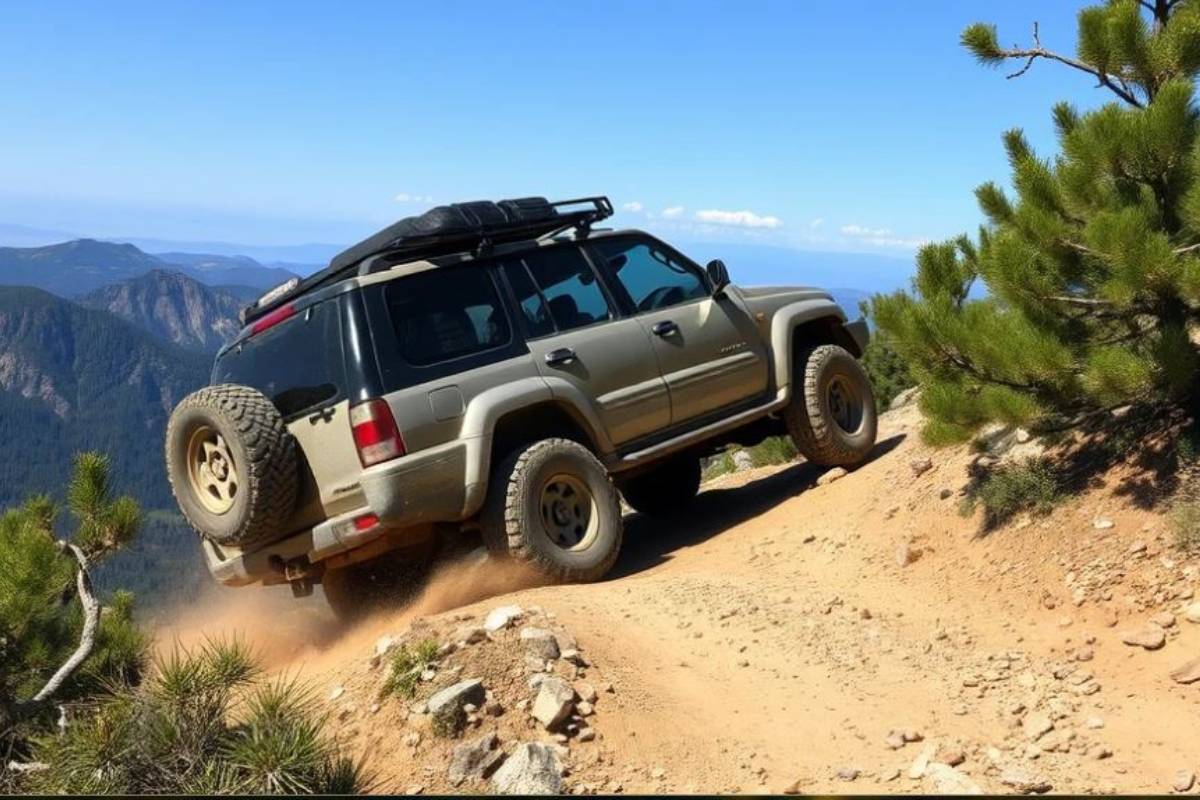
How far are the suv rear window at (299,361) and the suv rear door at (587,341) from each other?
1.20m

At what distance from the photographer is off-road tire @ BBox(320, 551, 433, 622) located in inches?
252

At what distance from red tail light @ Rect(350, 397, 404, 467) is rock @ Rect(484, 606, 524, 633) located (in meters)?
1.10

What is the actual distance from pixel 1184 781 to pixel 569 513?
3416mm

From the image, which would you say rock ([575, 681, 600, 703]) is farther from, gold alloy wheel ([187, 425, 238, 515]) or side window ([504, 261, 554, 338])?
side window ([504, 261, 554, 338])

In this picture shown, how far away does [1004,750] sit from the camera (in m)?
4.09

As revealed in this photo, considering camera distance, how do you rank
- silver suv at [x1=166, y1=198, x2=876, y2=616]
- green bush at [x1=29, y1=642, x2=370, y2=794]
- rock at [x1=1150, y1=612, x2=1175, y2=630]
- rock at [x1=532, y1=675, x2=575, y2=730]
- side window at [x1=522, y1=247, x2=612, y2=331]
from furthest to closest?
1. side window at [x1=522, y1=247, x2=612, y2=331]
2. silver suv at [x1=166, y1=198, x2=876, y2=616]
3. rock at [x1=1150, y1=612, x2=1175, y2=630]
4. rock at [x1=532, y1=675, x2=575, y2=730]
5. green bush at [x1=29, y1=642, x2=370, y2=794]

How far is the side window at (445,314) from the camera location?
5.85 metres

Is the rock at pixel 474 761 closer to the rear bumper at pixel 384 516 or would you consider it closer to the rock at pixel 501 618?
the rock at pixel 501 618

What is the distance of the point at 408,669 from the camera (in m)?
4.46

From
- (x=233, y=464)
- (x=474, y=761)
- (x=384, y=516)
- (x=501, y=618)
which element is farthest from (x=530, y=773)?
(x=233, y=464)

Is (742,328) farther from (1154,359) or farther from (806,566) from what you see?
(1154,359)

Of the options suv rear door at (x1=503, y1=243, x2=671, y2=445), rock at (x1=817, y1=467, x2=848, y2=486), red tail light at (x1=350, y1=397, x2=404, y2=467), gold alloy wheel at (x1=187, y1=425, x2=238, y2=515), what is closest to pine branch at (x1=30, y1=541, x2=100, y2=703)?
gold alloy wheel at (x1=187, y1=425, x2=238, y2=515)

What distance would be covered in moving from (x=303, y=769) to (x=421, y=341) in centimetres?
278

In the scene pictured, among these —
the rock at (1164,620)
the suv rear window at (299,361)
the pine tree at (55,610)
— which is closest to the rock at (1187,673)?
the rock at (1164,620)
